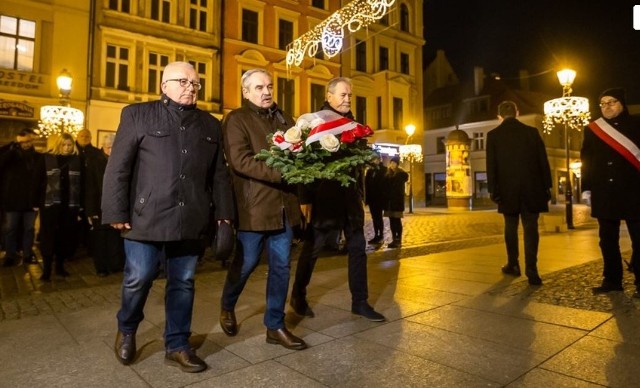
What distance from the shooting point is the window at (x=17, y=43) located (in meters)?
17.6

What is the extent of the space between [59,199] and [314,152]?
4614 mm

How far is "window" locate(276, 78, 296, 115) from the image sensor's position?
1021 inches

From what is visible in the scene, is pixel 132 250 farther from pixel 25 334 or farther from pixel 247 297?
pixel 247 297

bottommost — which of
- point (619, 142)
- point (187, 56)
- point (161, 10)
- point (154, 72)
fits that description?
point (619, 142)

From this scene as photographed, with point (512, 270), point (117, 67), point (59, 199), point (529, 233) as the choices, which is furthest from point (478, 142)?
point (59, 199)

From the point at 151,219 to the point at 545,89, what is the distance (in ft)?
173

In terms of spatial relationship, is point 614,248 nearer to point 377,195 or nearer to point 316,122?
point 316,122

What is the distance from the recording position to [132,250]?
2.79 metres

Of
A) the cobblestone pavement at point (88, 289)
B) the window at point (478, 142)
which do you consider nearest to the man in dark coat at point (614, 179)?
the cobblestone pavement at point (88, 289)

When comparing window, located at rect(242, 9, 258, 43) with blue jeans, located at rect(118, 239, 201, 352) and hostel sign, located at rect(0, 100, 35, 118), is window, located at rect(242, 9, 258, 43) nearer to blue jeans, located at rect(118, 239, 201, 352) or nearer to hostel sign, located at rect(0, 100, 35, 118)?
hostel sign, located at rect(0, 100, 35, 118)

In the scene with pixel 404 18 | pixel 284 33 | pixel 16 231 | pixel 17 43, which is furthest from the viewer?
pixel 404 18

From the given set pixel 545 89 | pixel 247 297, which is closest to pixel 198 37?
pixel 247 297

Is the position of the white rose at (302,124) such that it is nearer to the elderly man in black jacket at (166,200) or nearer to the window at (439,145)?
the elderly man in black jacket at (166,200)

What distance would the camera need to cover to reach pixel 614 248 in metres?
4.67
